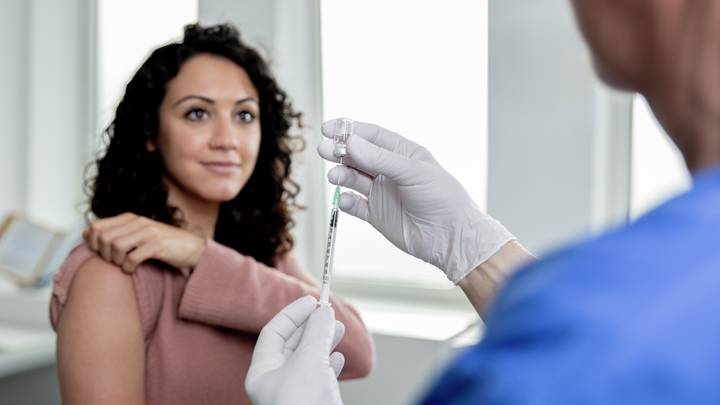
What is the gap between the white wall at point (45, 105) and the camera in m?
2.60

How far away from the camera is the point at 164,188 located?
133cm

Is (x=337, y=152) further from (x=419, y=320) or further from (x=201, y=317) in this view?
(x=419, y=320)

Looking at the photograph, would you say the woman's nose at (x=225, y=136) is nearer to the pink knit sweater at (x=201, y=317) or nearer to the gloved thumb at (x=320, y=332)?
the pink knit sweater at (x=201, y=317)

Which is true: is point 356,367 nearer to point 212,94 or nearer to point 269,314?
point 269,314

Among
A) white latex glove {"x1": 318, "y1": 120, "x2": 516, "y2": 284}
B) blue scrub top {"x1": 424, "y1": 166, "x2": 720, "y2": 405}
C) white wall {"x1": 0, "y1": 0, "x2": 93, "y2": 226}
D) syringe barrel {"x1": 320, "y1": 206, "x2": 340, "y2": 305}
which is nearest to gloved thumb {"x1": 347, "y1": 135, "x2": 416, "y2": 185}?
white latex glove {"x1": 318, "y1": 120, "x2": 516, "y2": 284}

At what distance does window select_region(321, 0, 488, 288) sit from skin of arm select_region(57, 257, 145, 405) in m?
1.29

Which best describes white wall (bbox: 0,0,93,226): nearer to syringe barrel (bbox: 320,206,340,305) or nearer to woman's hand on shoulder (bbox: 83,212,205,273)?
woman's hand on shoulder (bbox: 83,212,205,273)

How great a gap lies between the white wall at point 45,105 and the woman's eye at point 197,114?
1643 millimetres

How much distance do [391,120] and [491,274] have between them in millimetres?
1272

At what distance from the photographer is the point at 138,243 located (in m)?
1.11

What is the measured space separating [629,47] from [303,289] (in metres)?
0.99

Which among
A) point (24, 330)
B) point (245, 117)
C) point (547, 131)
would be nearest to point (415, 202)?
point (245, 117)

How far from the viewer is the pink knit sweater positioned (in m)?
1.11

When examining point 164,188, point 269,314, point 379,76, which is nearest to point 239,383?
point 269,314
